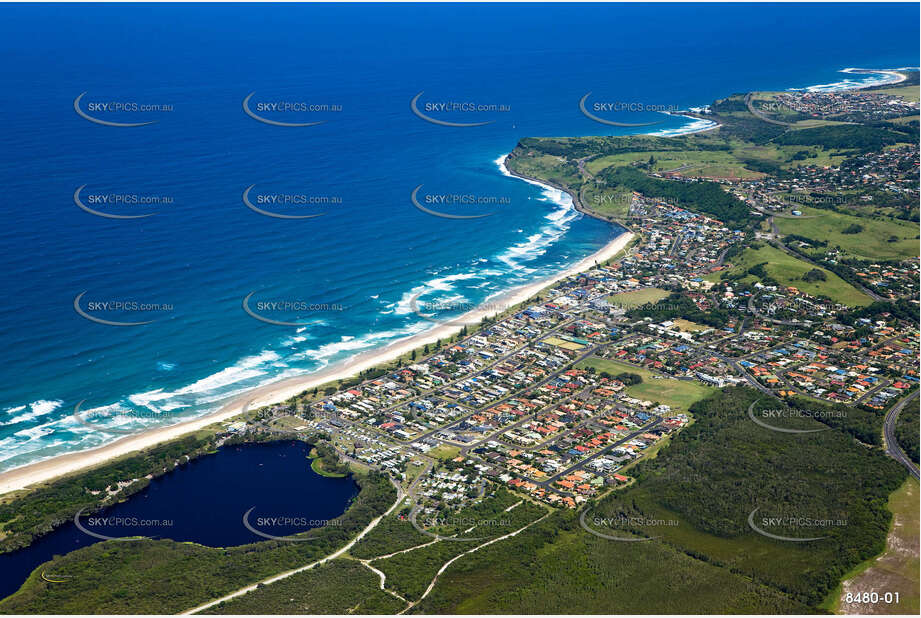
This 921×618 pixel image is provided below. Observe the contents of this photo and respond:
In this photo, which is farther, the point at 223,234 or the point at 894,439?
the point at 223,234

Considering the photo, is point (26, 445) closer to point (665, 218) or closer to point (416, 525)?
point (416, 525)

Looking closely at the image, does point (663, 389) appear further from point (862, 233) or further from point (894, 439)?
point (862, 233)

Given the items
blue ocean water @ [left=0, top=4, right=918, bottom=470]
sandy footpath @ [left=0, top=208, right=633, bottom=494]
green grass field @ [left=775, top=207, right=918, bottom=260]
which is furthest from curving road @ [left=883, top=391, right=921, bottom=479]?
blue ocean water @ [left=0, top=4, right=918, bottom=470]

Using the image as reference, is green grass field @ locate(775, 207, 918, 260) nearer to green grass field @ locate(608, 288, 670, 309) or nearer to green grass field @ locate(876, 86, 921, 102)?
green grass field @ locate(608, 288, 670, 309)

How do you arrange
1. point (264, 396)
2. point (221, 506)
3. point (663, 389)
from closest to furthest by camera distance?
point (221, 506), point (264, 396), point (663, 389)

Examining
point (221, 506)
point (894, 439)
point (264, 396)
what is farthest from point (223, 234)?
point (894, 439)

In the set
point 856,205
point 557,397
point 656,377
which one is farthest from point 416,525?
point 856,205
